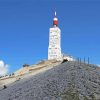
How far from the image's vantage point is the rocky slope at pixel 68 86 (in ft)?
100

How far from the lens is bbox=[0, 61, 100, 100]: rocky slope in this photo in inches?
1201

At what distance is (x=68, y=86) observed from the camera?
32.0 metres

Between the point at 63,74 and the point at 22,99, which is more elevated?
A: the point at 63,74

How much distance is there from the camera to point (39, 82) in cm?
3794

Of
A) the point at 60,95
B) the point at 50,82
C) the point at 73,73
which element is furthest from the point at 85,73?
the point at 60,95

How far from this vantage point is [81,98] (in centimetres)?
2958

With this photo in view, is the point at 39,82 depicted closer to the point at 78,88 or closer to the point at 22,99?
the point at 22,99

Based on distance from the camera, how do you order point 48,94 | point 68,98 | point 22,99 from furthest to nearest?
1. point 22,99
2. point 48,94
3. point 68,98

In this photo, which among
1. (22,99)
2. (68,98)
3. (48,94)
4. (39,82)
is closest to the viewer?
(68,98)

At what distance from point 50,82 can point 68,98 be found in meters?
5.82

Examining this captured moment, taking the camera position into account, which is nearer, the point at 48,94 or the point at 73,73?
the point at 48,94

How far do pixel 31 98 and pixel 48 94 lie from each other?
187 centimetres

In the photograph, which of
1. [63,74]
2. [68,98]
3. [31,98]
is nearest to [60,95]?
[68,98]

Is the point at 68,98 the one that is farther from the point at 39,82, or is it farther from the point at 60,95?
the point at 39,82
